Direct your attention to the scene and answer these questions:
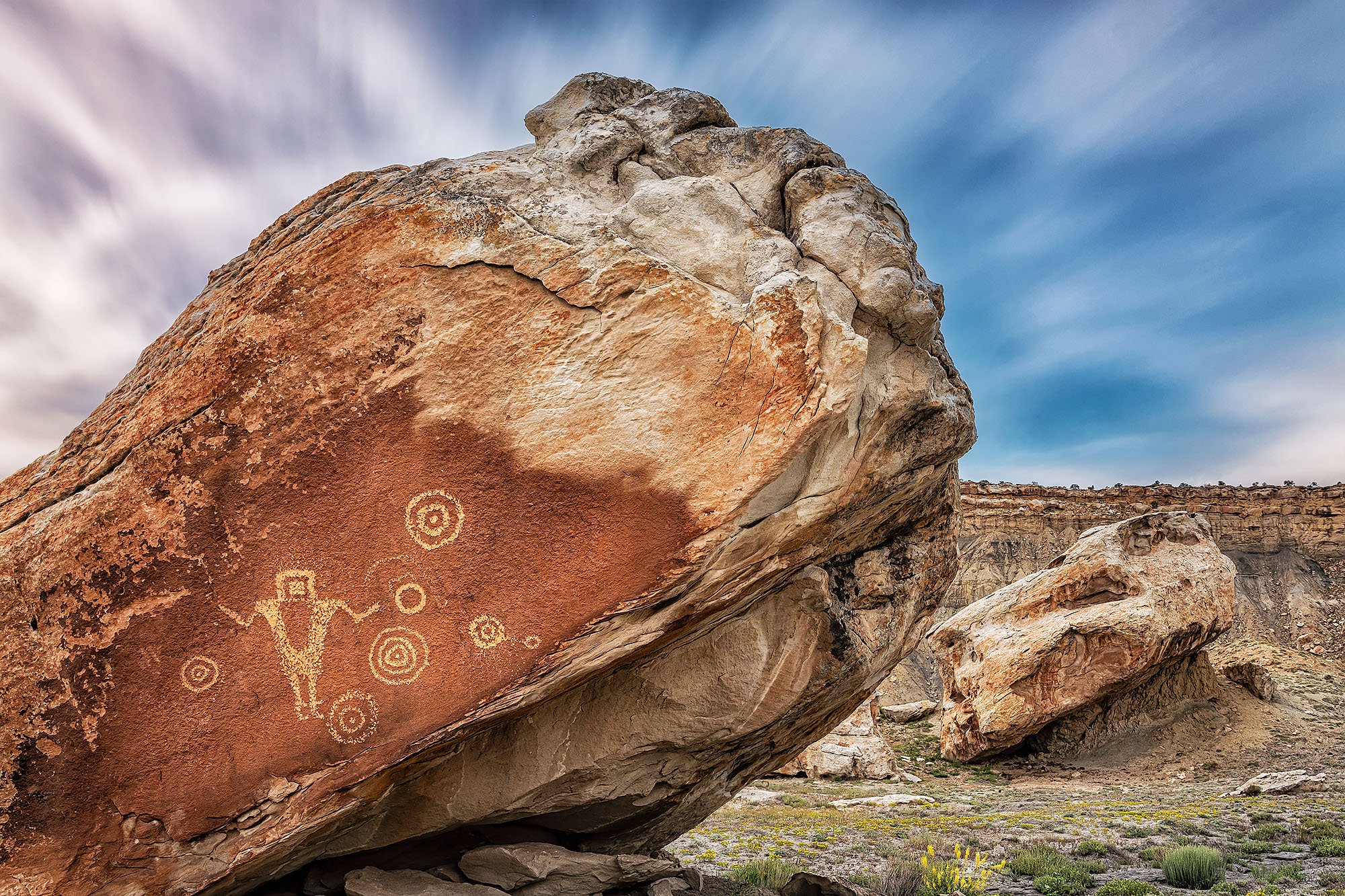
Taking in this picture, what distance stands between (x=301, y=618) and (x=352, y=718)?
1.90 ft

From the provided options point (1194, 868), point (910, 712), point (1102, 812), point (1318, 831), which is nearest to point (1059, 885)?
point (1194, 868)

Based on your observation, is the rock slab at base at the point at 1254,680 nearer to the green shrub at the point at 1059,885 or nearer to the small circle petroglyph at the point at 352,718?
the green shrub at the point at 1059,885

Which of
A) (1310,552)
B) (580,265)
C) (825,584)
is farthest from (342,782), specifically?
(1310,552)

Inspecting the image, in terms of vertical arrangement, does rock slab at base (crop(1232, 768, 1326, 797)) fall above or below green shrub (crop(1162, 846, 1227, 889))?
below

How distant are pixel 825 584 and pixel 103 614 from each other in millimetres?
4421

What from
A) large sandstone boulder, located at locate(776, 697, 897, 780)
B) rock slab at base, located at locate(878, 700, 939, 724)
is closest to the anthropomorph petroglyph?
large sandstone boulder, located at locate(776, 697, 897, 780)

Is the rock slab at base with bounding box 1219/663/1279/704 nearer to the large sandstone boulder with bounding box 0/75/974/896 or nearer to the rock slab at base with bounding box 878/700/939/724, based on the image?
the rock slab at base with bounding box 878/700/939/724

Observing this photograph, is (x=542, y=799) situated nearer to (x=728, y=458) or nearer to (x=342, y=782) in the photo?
(x=342, y=782)

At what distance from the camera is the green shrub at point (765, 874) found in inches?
274

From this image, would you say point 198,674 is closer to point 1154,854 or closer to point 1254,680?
point 1154,854

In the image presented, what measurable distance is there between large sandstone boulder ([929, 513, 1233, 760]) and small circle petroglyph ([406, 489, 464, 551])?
61.7 ft

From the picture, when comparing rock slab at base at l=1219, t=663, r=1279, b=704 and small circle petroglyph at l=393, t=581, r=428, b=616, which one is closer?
small circle petroglyph at l=393, t=581, r=428, b=616

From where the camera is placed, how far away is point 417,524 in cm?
387

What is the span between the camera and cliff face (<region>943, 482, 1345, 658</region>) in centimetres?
4234
